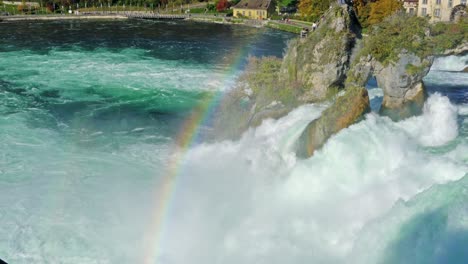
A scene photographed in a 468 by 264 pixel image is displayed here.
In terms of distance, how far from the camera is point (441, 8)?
59.3 m

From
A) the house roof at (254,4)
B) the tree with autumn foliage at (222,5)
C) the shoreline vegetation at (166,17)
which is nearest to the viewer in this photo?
the shoreline vegetation at (166,17)

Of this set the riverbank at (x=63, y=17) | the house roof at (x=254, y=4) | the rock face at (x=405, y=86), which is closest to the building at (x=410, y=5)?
the house roof at (x=254, y=4)

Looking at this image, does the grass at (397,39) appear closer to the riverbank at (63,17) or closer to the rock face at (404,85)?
the rock face at (404,85)

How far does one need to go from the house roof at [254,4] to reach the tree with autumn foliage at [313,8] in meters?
→ 6.45

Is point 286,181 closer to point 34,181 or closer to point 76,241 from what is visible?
point 76,241

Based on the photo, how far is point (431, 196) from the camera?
1544 centimetres

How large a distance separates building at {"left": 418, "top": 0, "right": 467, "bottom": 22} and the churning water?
28.5 metres

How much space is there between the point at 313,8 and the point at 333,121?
5945 centimetres

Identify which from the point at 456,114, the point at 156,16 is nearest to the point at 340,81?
the point at 456,114

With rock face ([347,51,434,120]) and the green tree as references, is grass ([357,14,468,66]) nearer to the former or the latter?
rock face ([347,51,434,120])

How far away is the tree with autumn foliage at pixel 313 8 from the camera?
7450 cm

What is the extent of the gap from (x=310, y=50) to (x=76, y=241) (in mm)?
15626

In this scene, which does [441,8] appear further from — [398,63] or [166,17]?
[166,17]

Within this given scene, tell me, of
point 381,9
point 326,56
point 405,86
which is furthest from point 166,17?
point 405,86
